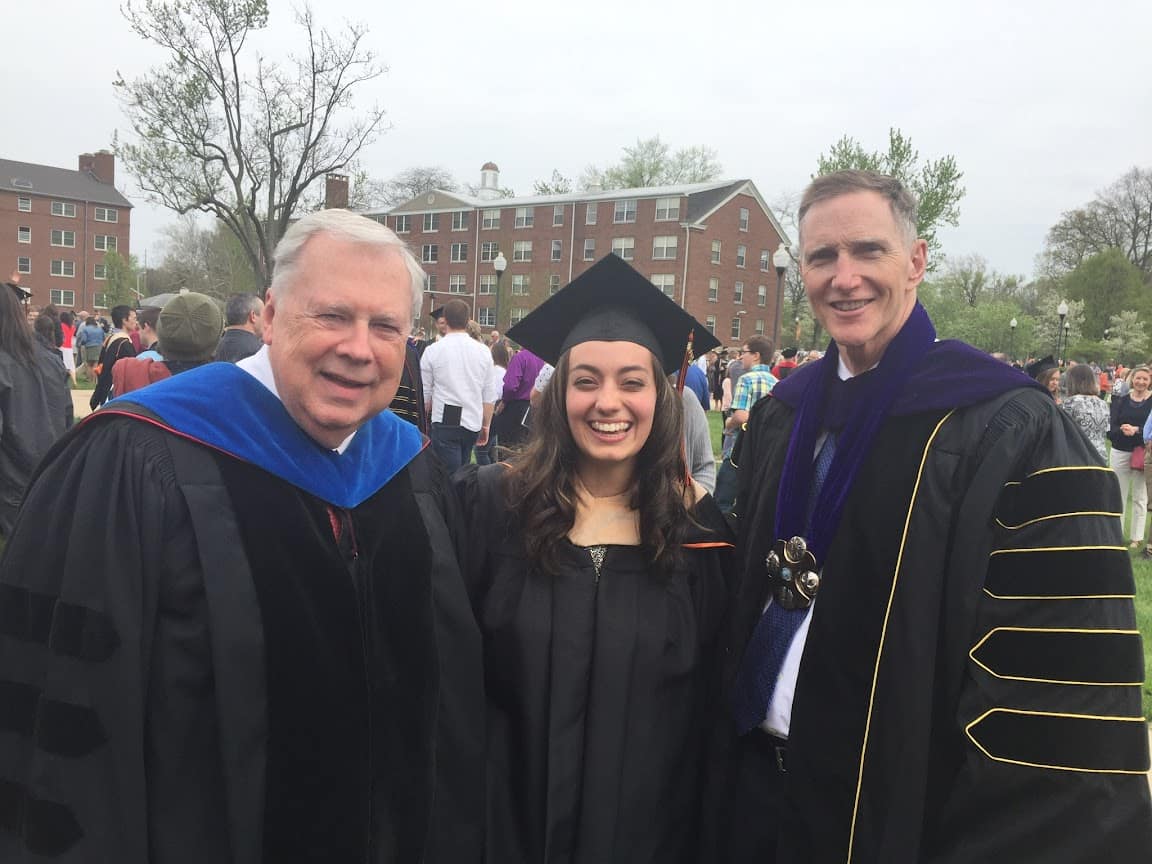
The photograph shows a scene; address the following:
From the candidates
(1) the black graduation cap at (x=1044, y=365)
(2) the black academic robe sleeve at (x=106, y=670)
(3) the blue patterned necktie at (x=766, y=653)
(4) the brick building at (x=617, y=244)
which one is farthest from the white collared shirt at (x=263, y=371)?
(4) the brick building at (x=617, y=244)

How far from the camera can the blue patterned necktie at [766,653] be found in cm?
224

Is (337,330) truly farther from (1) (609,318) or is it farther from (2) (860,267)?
(2) (860,267)

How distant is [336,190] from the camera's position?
23000mm

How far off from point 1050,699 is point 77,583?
81.5 inches

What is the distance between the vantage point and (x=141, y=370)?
498 centimetres

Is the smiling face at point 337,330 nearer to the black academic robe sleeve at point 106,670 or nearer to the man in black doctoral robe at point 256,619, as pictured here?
the man in black doctoral robe at point 256,619

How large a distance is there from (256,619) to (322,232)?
920 millimetres

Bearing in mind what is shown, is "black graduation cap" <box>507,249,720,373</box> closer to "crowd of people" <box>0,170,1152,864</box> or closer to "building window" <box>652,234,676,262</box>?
"crowd of people" <box>0,170,1152,864</box>

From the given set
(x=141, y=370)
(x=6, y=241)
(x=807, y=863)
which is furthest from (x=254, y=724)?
(x=6, y=241)

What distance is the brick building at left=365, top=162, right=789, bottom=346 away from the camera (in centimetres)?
4069

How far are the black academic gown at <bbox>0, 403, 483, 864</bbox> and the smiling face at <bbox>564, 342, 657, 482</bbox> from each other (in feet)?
2.13

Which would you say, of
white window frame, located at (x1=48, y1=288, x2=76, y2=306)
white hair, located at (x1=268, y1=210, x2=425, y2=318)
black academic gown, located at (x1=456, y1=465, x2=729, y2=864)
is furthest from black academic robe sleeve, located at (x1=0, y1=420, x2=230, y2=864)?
white window frame, located at (x1=48, y1=288, x2=76, y2=306)

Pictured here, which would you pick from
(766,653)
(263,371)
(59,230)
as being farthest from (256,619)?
(59,230)

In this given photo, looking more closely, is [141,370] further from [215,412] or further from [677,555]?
[677,555]
